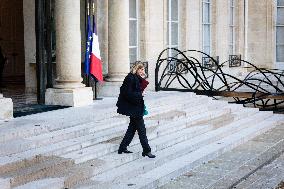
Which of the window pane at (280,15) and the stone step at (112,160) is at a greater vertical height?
the window pane at (280,15)

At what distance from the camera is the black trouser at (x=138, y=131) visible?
26.7ft

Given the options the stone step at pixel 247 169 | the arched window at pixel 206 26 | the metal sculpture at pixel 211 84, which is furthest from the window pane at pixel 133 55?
the stone step at pixel 247 169

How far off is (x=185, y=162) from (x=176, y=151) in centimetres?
51

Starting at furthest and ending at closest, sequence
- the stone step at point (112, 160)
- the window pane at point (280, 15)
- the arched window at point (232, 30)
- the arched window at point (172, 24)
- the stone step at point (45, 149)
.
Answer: the window pane at point (280, 15) → the arched window at point (232, 30) → the arched window at point (172, 24) → the stone step at point (45, 149) → the stone step at point (112, 160)

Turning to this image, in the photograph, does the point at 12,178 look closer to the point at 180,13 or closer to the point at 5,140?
the point at 5,140

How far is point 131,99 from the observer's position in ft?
26.2

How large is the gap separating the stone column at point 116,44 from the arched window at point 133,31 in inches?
65.3

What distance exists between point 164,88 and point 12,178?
881cm

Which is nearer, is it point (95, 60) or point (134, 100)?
point (134, 100)

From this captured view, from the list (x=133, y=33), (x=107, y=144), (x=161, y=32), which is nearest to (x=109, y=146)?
(x=107, y=144)

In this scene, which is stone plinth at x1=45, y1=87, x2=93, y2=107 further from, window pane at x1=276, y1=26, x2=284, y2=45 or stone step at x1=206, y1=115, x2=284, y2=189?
window pane at x1=276, y1=26, x2=284, y2=45

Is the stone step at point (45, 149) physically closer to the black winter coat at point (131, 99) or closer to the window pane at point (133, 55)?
the black winter coat at point (131, 99)

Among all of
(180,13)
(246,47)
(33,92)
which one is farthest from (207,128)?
(246,47)

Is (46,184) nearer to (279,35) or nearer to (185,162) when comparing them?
(185,162)
